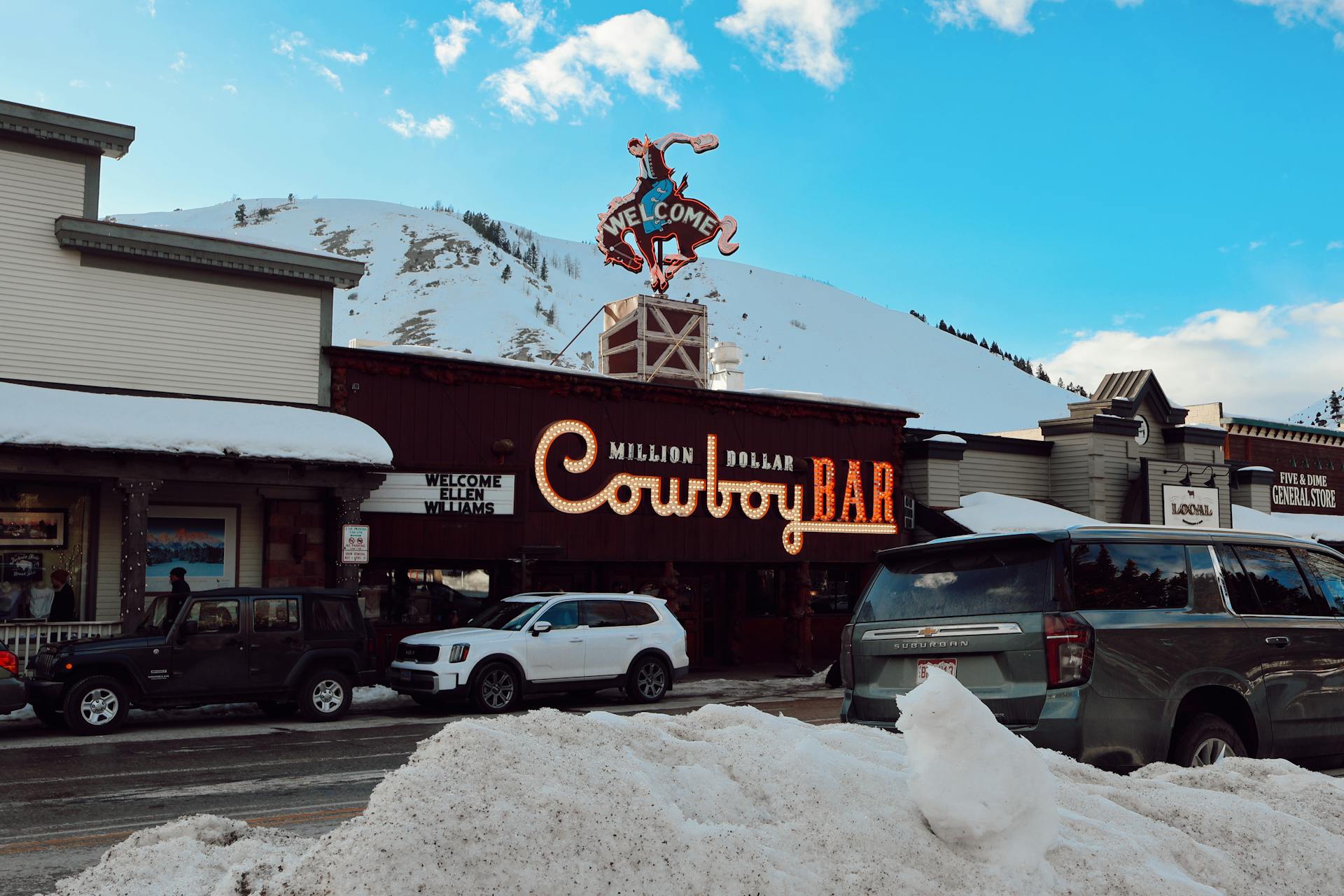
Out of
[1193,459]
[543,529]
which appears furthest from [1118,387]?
[543,529]

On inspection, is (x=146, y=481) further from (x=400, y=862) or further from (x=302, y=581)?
(x=400, y=862)

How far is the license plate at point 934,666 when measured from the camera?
270 inches

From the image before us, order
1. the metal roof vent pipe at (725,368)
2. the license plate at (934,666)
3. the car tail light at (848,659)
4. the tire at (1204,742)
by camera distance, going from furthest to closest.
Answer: the metal roof vent pipe at (725,368)
the car tail light at (848,659)
the license plate at (934,666)
the tire at (1204,742)

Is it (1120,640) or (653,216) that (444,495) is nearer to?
(653,216)

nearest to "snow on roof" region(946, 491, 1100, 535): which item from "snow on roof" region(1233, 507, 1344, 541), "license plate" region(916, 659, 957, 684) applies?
"snow on roof" region(1233, 507, 1344, 541)

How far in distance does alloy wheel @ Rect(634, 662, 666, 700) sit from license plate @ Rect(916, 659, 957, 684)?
10.1 m

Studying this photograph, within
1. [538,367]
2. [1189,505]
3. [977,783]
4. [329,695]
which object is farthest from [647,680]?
[1189,505]

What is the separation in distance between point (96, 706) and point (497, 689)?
489 cm

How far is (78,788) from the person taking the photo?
9.05 meters

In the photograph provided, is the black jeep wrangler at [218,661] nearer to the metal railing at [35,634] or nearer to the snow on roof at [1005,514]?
the metal railing at [35,634]

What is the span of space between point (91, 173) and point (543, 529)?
9.66 m

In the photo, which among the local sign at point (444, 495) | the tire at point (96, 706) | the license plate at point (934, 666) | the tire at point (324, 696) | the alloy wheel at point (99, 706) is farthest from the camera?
the local sign at point (444, 495)

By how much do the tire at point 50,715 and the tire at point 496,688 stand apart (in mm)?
4922

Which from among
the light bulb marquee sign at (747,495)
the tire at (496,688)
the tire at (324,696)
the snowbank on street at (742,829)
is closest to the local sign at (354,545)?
the tire at (324,696)
